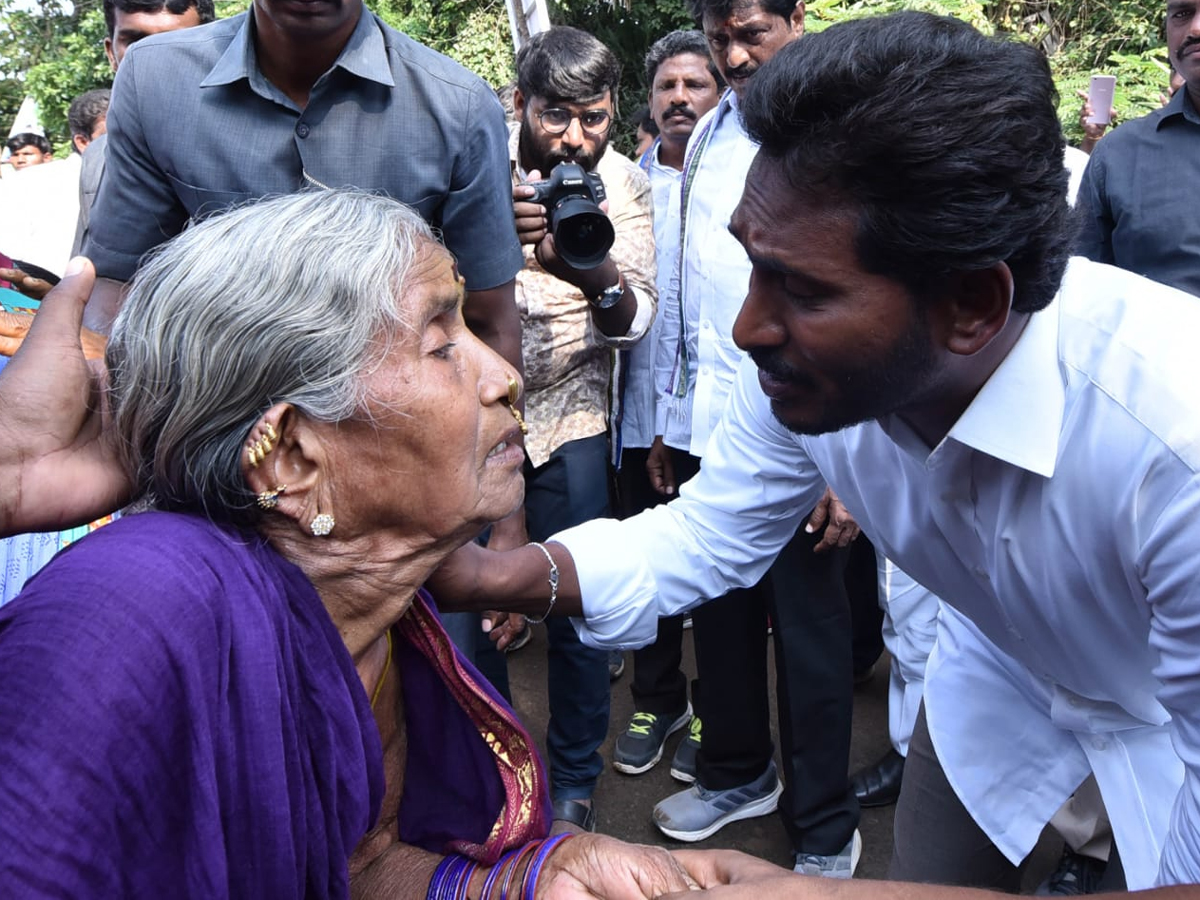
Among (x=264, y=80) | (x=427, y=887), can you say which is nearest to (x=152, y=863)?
(x=427, y=887)

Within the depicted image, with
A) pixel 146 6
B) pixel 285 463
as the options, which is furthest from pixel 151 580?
pixel 146 6

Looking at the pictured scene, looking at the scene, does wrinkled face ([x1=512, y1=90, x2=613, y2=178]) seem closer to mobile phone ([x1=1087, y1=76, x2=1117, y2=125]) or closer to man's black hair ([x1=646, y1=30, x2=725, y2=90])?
man's black hair ([x1=646, y1=30, x2=725, y2=90])

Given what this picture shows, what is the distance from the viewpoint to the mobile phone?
4941 mm

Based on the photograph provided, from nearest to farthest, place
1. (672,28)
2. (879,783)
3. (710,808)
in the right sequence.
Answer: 1. (710,808)
2. (879,783)
3. (672,28)

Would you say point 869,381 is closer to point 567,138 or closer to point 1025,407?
point 1025,407

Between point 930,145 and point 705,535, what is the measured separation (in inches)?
41.3

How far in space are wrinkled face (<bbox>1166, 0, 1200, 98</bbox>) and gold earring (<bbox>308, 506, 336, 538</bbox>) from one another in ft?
11.6

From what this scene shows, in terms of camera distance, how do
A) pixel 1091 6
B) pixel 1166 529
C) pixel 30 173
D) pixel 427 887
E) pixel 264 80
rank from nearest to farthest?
pixel 1166 529
pixel 427 887
pixel 264 80
pixel 30 173
pixel 1091 6

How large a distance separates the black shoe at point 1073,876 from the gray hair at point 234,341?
2520mm

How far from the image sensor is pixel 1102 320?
5.48ft

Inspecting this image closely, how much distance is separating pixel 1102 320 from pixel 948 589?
0.65 meters

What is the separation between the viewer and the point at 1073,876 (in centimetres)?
307

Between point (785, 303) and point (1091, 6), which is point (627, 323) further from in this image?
point (1091, 6)

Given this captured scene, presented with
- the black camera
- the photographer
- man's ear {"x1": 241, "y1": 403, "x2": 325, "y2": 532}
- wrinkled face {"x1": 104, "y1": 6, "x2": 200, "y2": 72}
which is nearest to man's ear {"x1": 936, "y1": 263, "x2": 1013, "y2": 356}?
man's ear {"x1": 241, "y1": 403, "x2": 325, "y2": 532}
